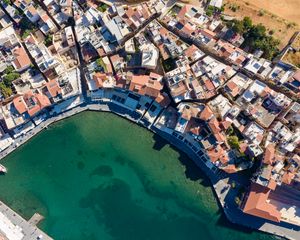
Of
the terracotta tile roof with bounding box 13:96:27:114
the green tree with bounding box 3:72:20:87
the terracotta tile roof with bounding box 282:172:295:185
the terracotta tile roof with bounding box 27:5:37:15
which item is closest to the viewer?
the terracotta tile roof with bounding box 282:172:295:185

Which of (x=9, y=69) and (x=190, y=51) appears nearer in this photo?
(x=190, y=51)

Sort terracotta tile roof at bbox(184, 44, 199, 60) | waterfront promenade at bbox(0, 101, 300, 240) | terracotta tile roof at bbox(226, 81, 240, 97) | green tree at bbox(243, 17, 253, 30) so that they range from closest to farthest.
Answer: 1. terracotta tile roof at bbox(226, 81, 240, 97)
2. green tree at bbox(243, 17, 253, 30)
3. terracotta tile roof at bbox(184, 44, 199, 60)
4. waterfront promenade at bbox(0, 101, 300, 240)

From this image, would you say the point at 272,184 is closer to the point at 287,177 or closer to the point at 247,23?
the point at 287,177

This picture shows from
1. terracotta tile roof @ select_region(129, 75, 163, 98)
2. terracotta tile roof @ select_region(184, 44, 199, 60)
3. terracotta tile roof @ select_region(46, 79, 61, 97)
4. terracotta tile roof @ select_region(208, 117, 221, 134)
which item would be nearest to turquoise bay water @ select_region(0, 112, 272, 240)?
terracotta tile roof @ select_region(46, 79, 61, 97)

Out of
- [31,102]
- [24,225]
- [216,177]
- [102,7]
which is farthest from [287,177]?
[24,225]

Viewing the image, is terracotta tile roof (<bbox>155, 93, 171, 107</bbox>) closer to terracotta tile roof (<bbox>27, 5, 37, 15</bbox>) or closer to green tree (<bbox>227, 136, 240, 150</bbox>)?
green tree (<bbox>227, 136, 240, 150</bbox>)

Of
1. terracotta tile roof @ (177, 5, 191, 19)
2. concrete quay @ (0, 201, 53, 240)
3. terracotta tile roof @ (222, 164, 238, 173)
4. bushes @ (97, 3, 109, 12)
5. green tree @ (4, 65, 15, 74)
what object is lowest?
concrete quay @ (0, 201, 53, 240)

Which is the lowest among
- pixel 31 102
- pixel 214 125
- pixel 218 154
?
pixel 31 102
